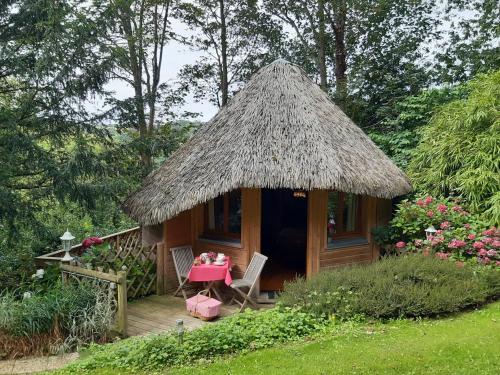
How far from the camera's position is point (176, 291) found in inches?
339

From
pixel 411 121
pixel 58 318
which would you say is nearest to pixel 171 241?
pixel 58 318

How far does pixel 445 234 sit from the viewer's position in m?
8.09

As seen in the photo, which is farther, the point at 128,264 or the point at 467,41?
the point at 467,41

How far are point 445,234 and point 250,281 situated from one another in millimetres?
3734

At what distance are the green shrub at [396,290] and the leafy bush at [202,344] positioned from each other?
0.47 metres

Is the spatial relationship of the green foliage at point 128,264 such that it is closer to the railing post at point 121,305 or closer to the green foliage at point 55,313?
the green foliage at point 55,313

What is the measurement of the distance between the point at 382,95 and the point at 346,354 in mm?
13411

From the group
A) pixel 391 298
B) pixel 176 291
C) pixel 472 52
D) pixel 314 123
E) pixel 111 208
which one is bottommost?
pixel 176 291

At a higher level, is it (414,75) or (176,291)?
(414,75)

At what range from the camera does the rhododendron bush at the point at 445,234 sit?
7.54m

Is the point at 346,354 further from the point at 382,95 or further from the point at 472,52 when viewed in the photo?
the point at 472,52

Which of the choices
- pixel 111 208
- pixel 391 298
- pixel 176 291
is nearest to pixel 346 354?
pixel 391 298

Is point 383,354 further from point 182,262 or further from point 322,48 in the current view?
point 322,48

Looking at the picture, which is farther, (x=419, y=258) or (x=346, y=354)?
(x=419, y=258)
